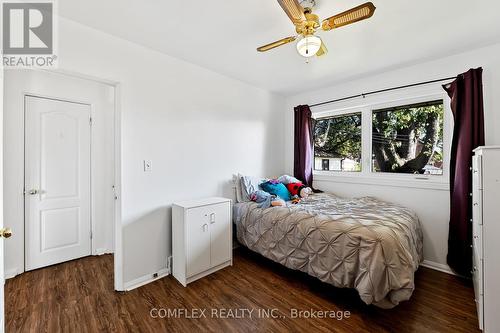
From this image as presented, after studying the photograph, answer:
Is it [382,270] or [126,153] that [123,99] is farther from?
[382,270]

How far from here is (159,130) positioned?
2.52m

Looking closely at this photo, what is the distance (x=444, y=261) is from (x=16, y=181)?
15.8 ft

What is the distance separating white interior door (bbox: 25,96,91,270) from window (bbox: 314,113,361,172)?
3.42 metres

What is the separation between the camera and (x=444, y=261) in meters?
2.63

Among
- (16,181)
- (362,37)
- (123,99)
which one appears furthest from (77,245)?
(362,37)

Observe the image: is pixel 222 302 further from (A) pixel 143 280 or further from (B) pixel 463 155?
(B) pixel 463 155

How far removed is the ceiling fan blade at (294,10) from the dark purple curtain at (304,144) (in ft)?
7.36

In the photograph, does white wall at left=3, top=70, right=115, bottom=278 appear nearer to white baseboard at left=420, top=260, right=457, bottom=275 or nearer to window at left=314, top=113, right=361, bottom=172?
window at left=314, top=113, right=361, bottom=172

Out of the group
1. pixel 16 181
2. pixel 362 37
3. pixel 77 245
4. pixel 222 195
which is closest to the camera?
pixel 362 37

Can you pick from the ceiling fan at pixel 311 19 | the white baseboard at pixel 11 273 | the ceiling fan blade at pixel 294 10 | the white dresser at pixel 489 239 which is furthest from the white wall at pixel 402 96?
the white baseboard at pixel 11 273

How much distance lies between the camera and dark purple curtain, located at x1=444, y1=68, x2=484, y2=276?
7.66 ft

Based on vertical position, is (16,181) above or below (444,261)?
above

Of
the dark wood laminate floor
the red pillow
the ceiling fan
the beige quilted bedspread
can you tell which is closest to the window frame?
the beige quilted bedspread

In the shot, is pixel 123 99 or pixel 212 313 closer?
pixel 212 313
